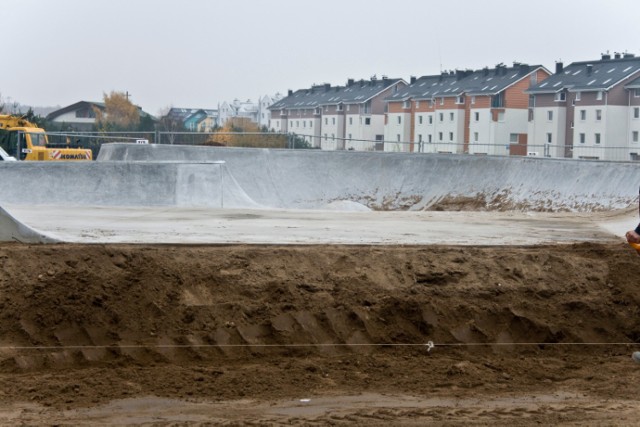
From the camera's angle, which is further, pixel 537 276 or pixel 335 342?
pixel 537 276

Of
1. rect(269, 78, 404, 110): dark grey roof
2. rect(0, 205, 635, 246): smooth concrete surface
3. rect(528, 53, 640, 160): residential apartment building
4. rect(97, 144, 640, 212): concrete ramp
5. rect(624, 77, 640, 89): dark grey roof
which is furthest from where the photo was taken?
rect(269, 78, 404, 110): dark grey roof

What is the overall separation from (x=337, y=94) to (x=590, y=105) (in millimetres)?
38154

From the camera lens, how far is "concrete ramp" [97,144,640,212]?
2862 cm

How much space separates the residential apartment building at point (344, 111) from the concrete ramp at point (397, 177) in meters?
67.3

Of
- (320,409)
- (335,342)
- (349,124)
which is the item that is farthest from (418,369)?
(349,124)

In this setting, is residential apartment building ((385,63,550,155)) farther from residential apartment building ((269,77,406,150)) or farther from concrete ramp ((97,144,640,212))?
concrete ramp ((97,144,640,212))

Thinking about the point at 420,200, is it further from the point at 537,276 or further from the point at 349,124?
the point at 349,124

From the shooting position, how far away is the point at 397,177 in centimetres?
3325

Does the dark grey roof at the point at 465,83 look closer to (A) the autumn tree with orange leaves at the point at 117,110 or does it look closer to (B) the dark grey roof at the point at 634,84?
(B) the dark grey roof at the point at 634,84

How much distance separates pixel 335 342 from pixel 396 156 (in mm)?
23989

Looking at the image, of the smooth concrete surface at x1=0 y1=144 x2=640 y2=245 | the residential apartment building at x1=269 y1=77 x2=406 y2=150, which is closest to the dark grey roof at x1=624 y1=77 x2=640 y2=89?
the residential apartment building at x1=269 y1=77 x2=406 y2=150

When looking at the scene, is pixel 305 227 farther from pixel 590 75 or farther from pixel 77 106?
pixel 77 106

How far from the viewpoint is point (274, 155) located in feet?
106

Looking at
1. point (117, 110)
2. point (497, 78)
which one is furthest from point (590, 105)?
point (117, 110)
